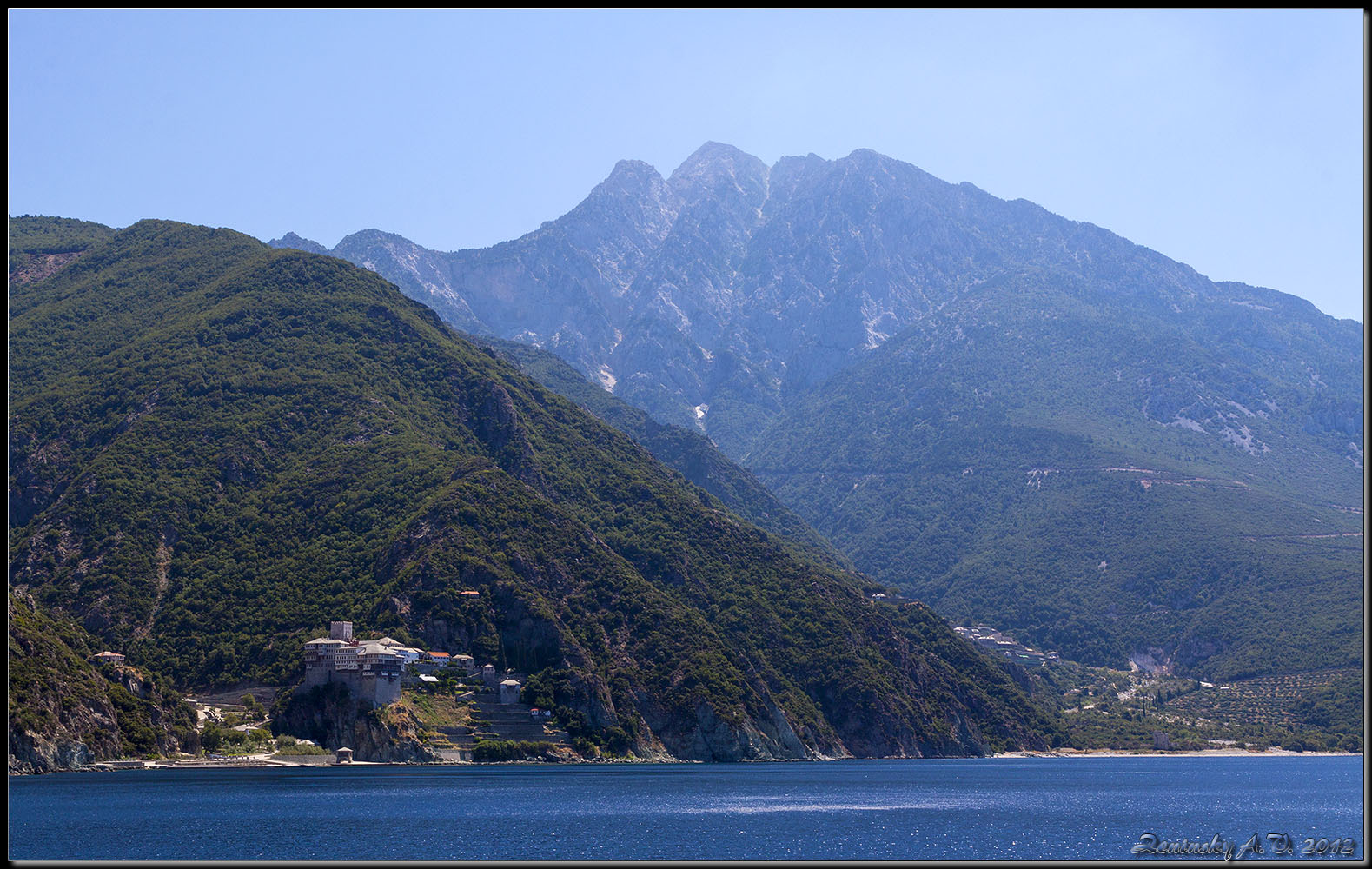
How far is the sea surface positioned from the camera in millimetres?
66500

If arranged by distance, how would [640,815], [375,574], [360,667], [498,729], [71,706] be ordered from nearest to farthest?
[640,815] < [71,706] < [360,667] < [498,729] < [375,574]

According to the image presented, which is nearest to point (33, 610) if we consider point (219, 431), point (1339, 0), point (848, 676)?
point (219, 431)

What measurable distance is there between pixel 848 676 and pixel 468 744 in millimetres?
68362

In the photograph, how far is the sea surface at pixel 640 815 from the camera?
2618 inches

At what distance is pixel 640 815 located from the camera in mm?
83875

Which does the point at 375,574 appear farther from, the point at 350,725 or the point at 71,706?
the point at 71,706

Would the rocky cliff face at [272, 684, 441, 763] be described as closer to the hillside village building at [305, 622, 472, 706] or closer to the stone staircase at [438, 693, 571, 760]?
the hillside village building at [305, 622, 472, 706]

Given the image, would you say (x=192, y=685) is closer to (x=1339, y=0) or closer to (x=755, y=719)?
(x=755, y=719)

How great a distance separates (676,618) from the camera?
167875mm

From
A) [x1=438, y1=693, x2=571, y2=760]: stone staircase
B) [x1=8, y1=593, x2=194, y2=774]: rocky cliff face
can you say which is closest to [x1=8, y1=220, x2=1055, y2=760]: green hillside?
[x1=438, y1=693, x2=571, y2=760]: stone staircase

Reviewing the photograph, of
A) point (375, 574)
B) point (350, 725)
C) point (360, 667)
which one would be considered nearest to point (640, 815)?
point (360, 667)

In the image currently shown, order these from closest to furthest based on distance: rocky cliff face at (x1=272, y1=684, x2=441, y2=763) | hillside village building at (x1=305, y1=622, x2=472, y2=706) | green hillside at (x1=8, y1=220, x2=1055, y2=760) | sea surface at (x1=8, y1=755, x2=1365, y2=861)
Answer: sea surface at (x1=8, y1=755, x2=1365, y2=861) < hillside village building at (x1=305, y1=622, x2=472, y2=706) < rocky cliff face at (x1=272, y1=684, x2=441, y2=763) < green hillside at (x1=8, y1=220, x2=1055, y2=760)

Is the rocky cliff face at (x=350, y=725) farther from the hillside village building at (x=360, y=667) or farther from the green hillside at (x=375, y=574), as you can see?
the green hillside at (x=375, y=574)

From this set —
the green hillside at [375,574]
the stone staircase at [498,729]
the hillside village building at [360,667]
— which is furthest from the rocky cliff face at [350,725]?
the green hillside at [375,574]
